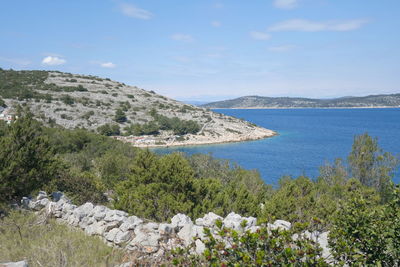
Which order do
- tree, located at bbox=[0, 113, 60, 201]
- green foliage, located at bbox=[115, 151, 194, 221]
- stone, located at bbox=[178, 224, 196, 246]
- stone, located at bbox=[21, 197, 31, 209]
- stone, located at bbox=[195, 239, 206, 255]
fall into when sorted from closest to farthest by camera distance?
stone, located at bbox=[195, 239, 206, 255] → stone, located at bbox=[178, 224, 196, 246] → stone, located at bbox=[21, 197, 31, 209] → tree, located at bbox=[0, 113, 60, 201] → green foliage, located at bbox=[115, 151, 194, 221]

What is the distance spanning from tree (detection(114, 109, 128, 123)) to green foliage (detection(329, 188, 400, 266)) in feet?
185

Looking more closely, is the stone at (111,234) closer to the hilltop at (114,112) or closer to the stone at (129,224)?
the stone at (129,224)

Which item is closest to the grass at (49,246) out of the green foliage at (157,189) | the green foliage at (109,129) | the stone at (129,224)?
the stone at (129,224)

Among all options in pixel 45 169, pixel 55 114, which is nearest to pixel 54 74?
pixel 55 114

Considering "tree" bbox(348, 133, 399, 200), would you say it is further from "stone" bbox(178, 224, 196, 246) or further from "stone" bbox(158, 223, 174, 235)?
"stone" bbox(158, 223, 174, 235)

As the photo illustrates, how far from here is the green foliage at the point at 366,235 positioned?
368cm

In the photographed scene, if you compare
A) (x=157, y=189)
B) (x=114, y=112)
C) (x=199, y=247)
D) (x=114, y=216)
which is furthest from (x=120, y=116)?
(x=199, y=247)

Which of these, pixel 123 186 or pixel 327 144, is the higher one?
pixel 123 186

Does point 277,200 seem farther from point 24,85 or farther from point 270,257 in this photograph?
point 24,85

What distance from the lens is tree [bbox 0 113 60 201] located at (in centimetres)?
977

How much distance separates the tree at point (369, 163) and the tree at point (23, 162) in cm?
2224

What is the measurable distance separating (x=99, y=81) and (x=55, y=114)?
31378mm

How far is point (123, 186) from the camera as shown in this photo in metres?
12.8

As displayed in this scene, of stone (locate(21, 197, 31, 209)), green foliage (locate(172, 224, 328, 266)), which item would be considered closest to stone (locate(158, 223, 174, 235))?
green foliage (locate(172, 224, 328, 266))
